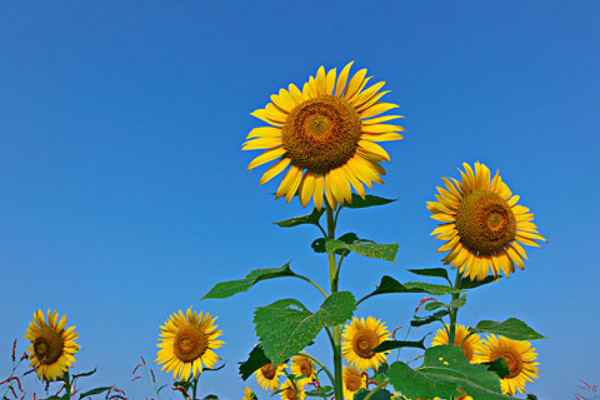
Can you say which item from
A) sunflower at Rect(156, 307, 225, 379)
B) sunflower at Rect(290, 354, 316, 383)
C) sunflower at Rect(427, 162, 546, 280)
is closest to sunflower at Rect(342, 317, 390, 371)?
sunflower at Rect(290, 354, 316, 383)

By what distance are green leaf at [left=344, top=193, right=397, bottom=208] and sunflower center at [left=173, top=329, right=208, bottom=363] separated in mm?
5478

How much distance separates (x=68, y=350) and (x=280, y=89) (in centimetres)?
600

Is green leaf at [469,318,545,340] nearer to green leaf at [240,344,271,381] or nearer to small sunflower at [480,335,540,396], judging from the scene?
green leaf at [240,344,271,381]

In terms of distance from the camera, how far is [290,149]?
331 cm

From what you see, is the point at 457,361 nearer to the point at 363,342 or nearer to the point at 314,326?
the point at 314,326

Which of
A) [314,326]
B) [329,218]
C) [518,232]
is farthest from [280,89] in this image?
[518,232]

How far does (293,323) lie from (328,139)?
3.93 feet

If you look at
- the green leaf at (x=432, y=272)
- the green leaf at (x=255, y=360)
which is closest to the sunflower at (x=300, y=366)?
the green leaf at (x=432, y=272)

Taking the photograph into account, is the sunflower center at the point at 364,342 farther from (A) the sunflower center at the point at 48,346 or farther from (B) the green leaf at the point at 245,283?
(B) the green leaf at the point at 245,283

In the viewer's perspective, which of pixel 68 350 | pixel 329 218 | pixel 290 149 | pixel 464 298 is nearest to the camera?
pixel 329 218

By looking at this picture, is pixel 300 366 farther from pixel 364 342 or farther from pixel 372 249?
pixel 372 249

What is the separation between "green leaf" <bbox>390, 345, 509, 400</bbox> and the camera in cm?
248

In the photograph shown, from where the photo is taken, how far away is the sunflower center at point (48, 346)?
7617 millimetres

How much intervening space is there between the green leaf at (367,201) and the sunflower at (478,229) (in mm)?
1556
